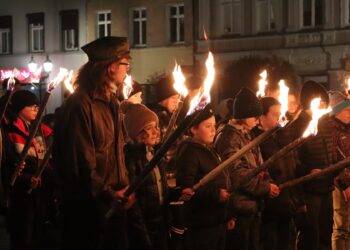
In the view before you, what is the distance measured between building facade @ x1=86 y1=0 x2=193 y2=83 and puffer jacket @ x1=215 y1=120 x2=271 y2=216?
23000 millimetres

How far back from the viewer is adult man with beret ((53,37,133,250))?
426 cm

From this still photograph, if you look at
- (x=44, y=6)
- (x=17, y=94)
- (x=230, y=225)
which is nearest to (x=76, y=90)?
(x=230, y=225)

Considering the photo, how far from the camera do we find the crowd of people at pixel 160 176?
435 cm

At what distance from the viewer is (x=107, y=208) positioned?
4.42 m

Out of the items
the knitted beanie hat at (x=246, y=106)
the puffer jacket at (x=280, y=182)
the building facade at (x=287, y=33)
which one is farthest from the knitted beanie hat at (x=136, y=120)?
the building facade at (x=287, y=33)

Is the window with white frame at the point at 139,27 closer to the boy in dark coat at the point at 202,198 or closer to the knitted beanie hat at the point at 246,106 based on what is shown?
the knitted beanie hat at the point at 246,106

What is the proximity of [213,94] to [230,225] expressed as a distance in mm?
22642

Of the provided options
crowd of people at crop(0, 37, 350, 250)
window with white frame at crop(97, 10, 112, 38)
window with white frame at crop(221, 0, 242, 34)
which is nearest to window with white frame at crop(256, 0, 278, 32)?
window with white frame at crop(221, 0, 242, 34)

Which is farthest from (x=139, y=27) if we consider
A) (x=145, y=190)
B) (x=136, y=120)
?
(x=145, y=190)

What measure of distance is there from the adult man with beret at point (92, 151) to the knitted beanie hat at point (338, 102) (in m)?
4.66

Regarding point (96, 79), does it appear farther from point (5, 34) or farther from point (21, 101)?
point (5, 34)

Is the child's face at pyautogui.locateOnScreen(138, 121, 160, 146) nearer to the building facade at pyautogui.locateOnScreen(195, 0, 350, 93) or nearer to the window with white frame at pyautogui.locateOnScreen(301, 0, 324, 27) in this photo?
the building facade at pyautogui.locateOnScreen(195, 0, 350, 93)

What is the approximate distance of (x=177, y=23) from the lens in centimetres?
3117

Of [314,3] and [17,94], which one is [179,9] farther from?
[17,94]
